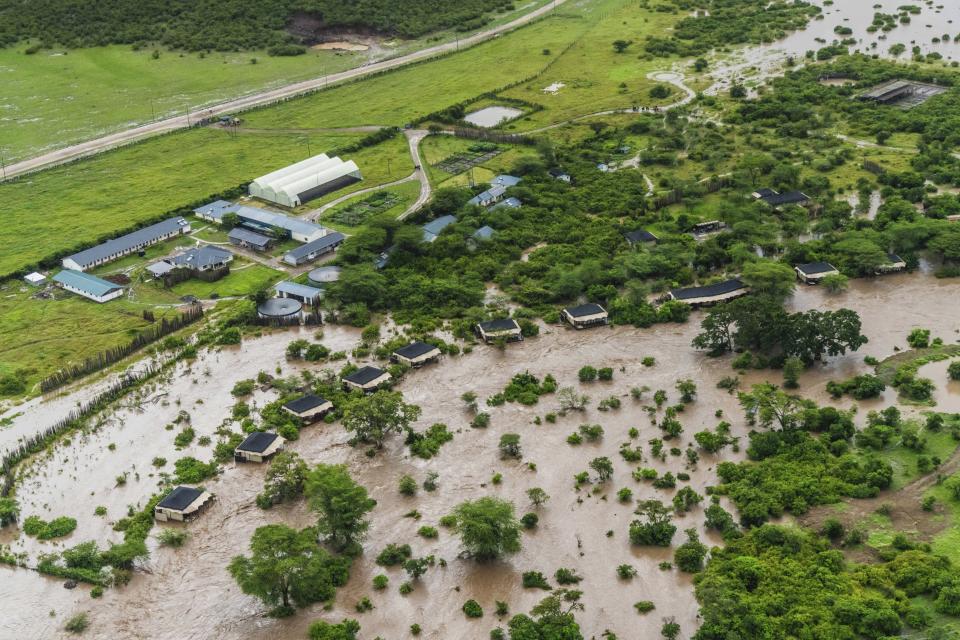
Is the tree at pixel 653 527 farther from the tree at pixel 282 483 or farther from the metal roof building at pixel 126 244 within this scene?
the metal roof building at pixel 126 244

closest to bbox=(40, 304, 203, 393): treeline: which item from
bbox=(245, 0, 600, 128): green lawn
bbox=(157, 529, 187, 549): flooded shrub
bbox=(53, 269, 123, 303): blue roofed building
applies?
bbox=(53, 269, 123, 303): blue roofed building

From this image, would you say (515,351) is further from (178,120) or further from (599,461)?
(178,120)

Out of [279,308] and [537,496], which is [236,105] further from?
[537,496]

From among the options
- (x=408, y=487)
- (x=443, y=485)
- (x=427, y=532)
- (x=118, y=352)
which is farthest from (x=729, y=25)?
(x=427, y=532)

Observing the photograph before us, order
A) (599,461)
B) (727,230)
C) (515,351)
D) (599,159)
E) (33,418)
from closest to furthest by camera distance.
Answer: (599,461) → (33,418) → (515,351) → (727,230) → (599,159)

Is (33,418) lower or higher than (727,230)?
higher

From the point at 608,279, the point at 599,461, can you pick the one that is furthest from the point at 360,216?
the point at 599,461
